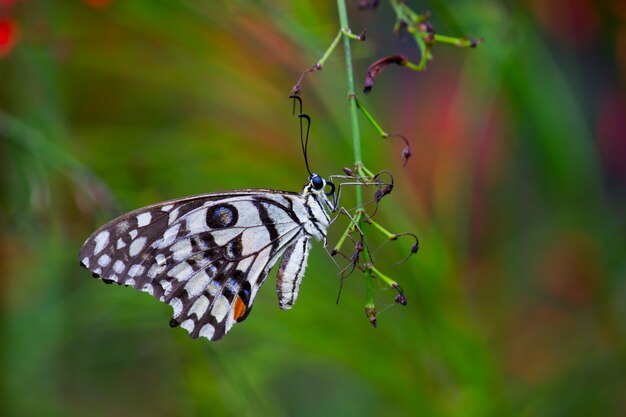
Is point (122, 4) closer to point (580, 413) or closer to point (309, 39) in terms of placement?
point (309, 39)

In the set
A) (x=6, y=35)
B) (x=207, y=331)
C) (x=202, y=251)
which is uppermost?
(x=6, y=35)

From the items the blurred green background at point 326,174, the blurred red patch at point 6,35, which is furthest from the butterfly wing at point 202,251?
the blurred red patch at point 6,35

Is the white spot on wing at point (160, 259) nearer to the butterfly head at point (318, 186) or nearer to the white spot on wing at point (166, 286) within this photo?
the white spot on wing at point (166, 286)

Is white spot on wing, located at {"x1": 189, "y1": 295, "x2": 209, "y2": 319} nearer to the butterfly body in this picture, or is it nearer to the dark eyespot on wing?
the butterfly body

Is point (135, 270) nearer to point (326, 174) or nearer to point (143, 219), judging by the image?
point (143, 219)

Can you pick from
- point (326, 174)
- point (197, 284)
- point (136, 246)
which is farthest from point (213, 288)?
point (326, 174)

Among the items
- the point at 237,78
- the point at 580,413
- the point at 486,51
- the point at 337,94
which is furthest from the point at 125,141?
the point at 580,413
